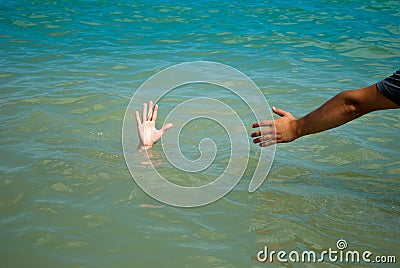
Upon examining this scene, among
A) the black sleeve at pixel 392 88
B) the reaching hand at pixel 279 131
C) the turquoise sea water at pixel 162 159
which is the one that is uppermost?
the black sleeve at pixel 392 88

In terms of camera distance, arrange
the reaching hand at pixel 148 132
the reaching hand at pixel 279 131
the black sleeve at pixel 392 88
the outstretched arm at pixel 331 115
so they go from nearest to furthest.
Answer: the black sleeve at pixel 392 88, the outstretched arm at pixel 331 115, the reaching hand at pixel 279 131, the reaching hand at pixel 148 132

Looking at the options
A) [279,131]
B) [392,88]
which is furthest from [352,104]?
[279,131]

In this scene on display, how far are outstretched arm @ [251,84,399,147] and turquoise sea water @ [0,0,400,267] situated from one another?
17.8 inches

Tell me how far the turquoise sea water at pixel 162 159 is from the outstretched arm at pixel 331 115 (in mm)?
453

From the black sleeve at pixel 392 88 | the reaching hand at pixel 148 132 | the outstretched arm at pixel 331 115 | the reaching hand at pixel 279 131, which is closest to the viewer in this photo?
the black sleeve at pixel 392 88

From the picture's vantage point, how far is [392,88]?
2.51m

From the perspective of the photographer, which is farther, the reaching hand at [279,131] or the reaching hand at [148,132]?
the reaching hand at [148,132]

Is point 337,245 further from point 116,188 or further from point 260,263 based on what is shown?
point 116,188

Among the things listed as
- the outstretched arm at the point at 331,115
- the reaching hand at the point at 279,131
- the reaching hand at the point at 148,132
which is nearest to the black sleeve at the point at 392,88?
the outstretched arm at the point at 331,115

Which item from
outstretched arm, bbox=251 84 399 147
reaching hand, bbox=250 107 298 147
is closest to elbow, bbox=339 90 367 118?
outstretched arm, bbox=251 84 399 147

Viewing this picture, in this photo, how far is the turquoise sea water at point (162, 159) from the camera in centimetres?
254

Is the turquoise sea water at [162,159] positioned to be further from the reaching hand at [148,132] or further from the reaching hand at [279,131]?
the reaching hand at [279,131]

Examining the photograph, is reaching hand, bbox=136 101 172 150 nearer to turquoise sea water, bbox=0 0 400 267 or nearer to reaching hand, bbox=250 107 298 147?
turquoise sea water, bbox=0 0 400 267

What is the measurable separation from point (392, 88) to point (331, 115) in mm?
393
